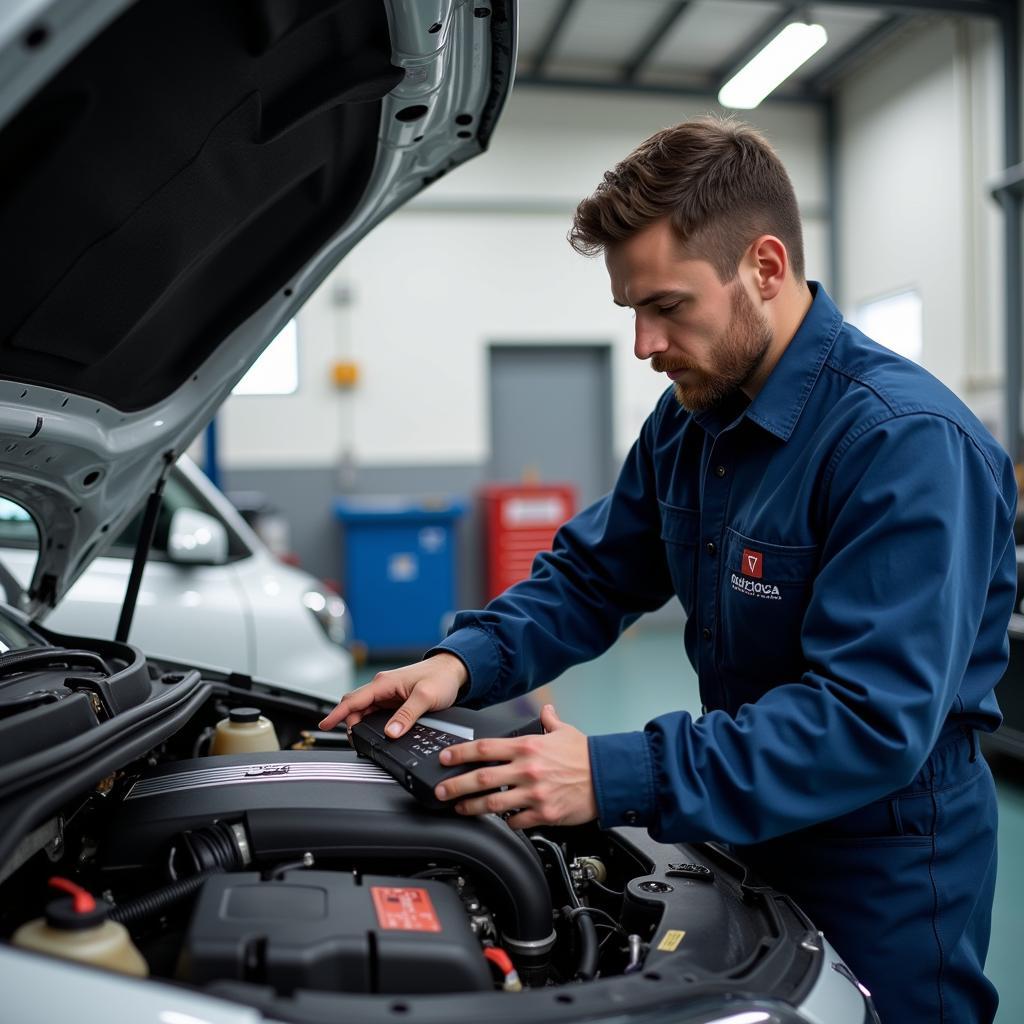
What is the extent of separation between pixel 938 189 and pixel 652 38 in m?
2.12

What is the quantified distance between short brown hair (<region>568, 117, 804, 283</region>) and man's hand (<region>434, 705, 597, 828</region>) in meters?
0.65

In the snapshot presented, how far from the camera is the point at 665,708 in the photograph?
14.9 ft

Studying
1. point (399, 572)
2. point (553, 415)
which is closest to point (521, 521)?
point (399, 572)

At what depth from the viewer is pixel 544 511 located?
6402 mm

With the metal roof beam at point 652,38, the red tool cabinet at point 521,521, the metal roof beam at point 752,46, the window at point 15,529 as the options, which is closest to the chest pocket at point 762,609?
the window at point 15,529

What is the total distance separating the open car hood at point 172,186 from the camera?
995mm

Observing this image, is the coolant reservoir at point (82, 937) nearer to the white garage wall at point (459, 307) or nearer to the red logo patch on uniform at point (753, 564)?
the red logo patch on uniform at point (753, 564)

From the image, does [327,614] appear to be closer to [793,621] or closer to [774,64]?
[793,621]

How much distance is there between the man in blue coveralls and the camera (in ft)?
3.36

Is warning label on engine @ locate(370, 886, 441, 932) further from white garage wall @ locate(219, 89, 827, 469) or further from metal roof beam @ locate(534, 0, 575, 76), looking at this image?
metal roof beam @ locate(534, 0, 575, 76)

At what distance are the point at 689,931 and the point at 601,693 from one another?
12.6ft

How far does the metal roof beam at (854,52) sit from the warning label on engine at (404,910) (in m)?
6.63

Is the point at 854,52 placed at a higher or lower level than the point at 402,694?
higher

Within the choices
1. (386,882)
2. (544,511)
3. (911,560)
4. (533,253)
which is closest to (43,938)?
(386,882)
